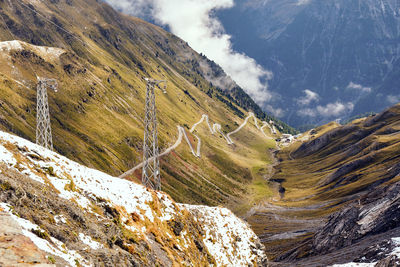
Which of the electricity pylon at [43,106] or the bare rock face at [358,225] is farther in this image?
the bare rock face at [358,225]

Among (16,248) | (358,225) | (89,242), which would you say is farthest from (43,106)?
(358,225)

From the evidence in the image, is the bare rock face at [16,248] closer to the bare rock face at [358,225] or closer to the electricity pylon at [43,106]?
the electricity pylon at [43,106]

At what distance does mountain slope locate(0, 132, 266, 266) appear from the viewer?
2880 cm

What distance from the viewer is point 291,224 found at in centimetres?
19112

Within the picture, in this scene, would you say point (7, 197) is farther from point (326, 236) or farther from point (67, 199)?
point (326, 236)

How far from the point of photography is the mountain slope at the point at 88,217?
28797 millimetres

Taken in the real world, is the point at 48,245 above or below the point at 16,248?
above

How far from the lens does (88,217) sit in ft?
122

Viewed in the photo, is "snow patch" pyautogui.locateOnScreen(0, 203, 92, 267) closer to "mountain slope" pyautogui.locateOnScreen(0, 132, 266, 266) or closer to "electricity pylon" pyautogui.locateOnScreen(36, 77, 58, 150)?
"mountain slope" pyautogui.locateOnScreen(0, 132, 266, 266)

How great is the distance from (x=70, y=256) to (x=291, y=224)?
181585 millimetres

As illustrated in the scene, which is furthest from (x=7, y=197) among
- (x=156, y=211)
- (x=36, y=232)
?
(x=156, y=211)

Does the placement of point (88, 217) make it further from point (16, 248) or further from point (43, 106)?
point (43, 106)

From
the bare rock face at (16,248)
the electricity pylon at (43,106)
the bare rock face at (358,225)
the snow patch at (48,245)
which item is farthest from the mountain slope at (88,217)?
the bare rock face at (358,225)

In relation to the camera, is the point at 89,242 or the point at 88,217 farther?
the point at 88,217
